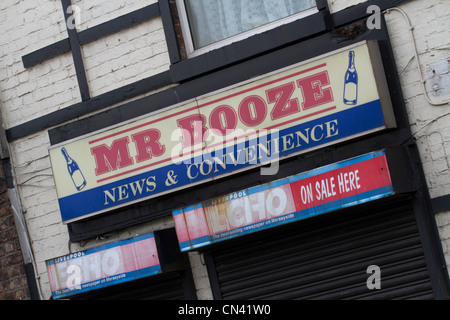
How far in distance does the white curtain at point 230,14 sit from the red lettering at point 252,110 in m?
0.86

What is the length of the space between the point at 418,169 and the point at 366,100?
75cm

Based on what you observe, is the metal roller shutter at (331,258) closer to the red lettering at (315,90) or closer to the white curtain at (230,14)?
the red lettering at (315,90)

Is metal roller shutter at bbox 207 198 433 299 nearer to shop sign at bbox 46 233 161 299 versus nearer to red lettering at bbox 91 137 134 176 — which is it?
shop sign at bbox 46 233 161 299

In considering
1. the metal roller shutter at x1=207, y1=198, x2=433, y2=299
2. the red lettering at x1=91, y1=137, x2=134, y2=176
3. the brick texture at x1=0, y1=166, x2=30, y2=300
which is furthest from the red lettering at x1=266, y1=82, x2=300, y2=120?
the brick texture at x1=0, y1=166, x2=30, y2=300

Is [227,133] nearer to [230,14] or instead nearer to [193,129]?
[193,129]

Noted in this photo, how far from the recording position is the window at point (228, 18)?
835 centimetres

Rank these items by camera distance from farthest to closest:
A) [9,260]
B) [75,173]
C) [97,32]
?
[9,260]
[97,32]
[75,173]

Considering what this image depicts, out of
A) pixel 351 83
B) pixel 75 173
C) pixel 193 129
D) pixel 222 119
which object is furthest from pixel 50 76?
pixel 351 83

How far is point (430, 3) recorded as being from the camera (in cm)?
748

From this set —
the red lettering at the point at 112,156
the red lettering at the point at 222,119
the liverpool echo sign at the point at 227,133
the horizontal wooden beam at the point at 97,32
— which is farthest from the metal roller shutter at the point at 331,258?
the horizontal wooden beam at the point at 97,32

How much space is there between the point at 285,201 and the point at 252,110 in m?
0.96

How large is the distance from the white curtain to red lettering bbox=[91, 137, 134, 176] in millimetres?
1293

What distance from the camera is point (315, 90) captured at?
782 centimetres

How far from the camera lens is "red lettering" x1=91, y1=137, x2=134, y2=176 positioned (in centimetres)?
871
